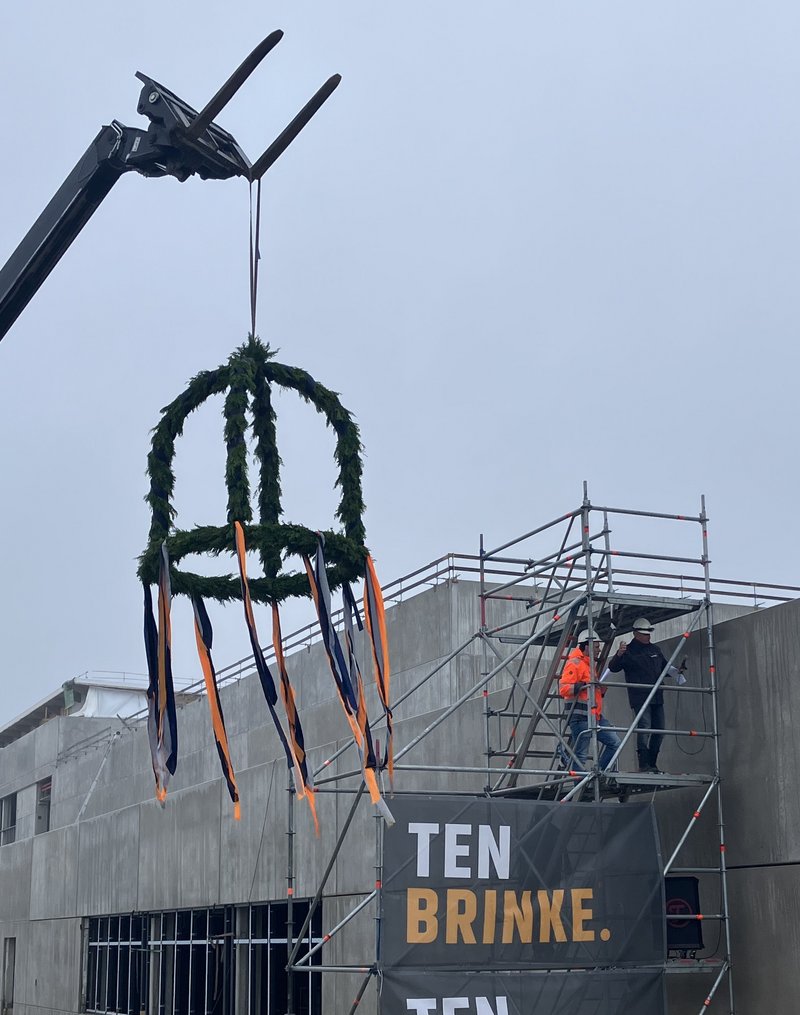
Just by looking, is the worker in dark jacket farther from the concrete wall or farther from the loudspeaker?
the loudspeaker

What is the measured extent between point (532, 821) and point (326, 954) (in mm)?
7213

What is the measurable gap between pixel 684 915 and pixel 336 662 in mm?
5207

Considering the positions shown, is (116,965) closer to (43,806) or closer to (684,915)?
(43,806)

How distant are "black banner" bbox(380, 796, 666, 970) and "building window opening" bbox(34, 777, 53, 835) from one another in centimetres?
3149

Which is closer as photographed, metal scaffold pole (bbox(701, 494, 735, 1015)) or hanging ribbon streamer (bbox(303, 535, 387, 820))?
hanging ribbon streamer (bbox(303, 535, 387, 820))

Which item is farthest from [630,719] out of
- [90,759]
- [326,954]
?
[90,759]

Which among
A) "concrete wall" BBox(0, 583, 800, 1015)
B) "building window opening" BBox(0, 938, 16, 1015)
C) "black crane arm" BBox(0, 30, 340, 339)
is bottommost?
"building window opening" BBox(0, 938, 16, 1015)

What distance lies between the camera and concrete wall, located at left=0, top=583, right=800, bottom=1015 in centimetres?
1540

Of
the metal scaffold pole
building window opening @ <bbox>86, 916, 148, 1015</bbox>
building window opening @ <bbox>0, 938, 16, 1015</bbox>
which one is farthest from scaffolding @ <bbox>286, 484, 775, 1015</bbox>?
building window opening @ <bbox>0, 938, 16, 1015</bbox>

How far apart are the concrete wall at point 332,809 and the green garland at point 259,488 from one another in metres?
3.26

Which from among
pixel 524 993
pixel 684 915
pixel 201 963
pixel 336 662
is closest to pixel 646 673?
pixel 684 915

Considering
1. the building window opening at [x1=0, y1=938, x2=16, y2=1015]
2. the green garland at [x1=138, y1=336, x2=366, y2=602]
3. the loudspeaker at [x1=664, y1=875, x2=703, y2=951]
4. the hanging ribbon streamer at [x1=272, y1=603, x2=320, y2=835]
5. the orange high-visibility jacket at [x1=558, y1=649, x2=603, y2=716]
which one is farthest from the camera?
the building window opening at [x1=0, y1=938, x2=16, y2=1015]

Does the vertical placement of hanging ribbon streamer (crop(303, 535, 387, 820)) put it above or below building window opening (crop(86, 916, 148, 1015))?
above

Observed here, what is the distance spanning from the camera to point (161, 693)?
47.1 feet
